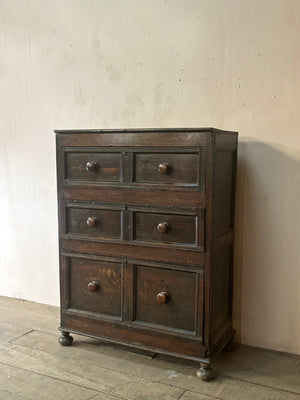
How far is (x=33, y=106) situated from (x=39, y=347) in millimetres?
1602

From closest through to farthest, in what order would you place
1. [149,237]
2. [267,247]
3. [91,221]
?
[149,237]
[91,221]
[267,247]

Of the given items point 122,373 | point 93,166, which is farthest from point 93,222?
point 122,373

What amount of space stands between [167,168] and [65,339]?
116 centimetres

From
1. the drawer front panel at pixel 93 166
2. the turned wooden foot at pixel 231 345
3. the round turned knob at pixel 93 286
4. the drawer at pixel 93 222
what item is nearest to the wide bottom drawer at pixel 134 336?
the round turned knob at pixel 93 286

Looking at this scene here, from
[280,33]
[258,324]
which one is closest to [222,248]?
[258,324]

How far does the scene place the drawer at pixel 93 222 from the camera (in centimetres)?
233

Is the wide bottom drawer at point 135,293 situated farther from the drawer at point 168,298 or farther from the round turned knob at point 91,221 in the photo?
the round turned knob at point 91,221

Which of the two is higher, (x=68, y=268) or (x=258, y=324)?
(x=68, y=268)

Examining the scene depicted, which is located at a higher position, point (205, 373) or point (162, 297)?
point (162, 297)

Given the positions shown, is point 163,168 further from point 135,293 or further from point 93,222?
point 135,293

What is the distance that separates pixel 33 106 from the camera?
311cm

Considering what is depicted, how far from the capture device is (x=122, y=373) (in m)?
2.21

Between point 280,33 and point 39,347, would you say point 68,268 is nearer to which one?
point 39,347

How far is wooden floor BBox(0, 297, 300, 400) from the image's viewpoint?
2027 millimetres
